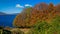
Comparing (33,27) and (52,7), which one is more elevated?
(52,7)

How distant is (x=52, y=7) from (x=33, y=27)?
0.75 m

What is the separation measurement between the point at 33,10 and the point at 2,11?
851mm

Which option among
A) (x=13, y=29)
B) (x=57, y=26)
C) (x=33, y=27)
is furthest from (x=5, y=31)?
(x=57, y=26)

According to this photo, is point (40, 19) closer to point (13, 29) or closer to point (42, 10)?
point (42, 10)

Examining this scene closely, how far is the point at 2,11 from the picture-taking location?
8125 mm

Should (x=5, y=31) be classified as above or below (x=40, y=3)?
below

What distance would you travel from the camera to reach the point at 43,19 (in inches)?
318

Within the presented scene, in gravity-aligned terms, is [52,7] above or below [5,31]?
above

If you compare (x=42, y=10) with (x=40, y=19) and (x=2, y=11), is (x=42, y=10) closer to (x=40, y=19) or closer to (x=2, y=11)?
(x=40, y=19)

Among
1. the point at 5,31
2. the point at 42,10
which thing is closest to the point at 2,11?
the point at 5,31

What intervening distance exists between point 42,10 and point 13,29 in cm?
95

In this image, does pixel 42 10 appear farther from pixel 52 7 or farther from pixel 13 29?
pixel 13 29

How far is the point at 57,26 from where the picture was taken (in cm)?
805

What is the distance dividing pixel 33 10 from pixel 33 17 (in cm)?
19
